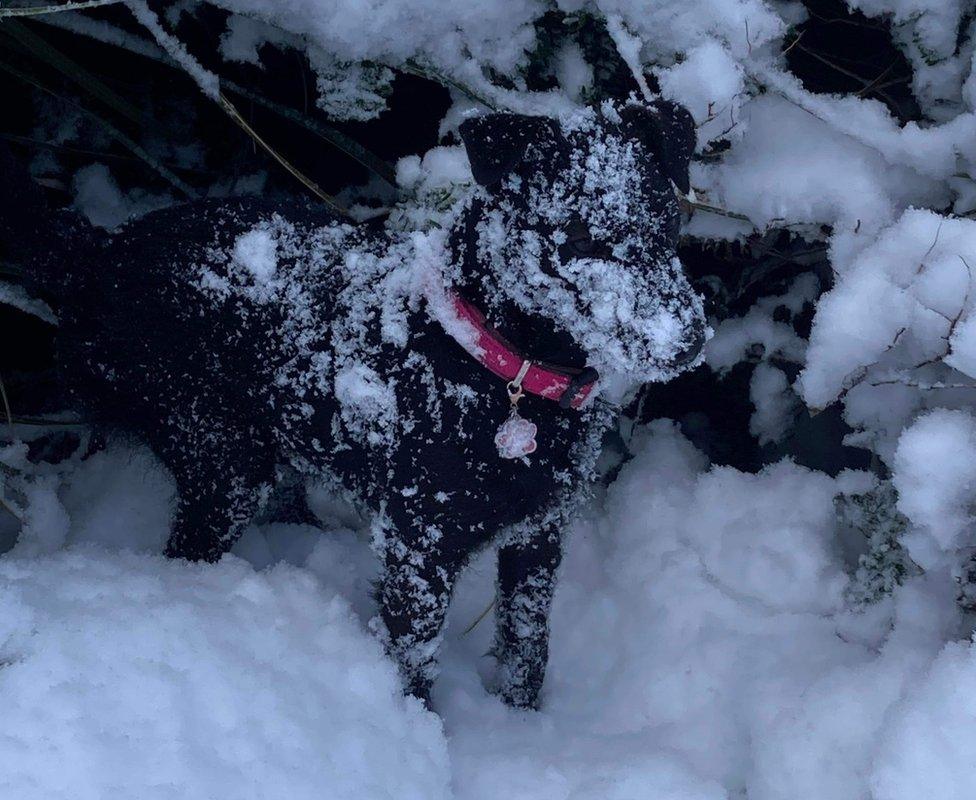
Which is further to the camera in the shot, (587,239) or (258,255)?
(258,255)

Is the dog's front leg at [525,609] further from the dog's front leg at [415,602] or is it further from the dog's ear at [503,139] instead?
the dog's ear at [503,139]

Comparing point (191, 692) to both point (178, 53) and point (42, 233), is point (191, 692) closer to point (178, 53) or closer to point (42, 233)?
point (42, 233)

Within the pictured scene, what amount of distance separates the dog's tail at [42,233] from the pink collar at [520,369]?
102cm

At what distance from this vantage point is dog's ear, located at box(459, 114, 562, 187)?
1.63 metres

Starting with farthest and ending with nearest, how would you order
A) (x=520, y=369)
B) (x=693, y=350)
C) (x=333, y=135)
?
1. (x=333, y=135)
2. (x=520, y=369)
3. (x=693, y=350)

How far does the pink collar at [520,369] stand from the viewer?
1718 mm

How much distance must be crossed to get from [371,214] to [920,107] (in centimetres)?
165

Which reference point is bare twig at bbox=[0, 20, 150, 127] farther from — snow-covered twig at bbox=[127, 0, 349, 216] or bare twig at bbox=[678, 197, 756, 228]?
bare twig at bbox=[678, 197, 756, 228]

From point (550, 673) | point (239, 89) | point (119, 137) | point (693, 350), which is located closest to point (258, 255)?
point (239, 89)

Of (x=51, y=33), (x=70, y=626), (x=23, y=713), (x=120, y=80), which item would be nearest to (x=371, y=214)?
(x=120, y=80)

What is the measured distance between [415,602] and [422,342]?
0.65 m

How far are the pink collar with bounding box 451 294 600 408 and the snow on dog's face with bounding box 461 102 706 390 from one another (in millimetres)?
59

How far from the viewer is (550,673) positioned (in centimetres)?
246

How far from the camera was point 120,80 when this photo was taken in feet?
8.61
